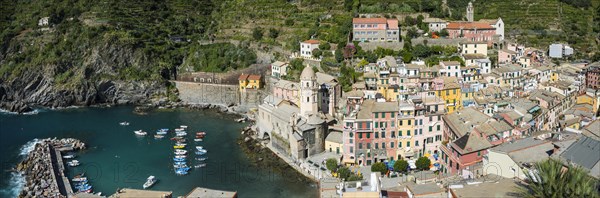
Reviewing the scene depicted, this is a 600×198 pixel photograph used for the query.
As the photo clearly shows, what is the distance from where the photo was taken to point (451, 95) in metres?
36.0

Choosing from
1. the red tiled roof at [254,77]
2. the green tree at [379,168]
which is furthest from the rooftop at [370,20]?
the green tree at [379,168]

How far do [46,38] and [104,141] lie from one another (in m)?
27.1

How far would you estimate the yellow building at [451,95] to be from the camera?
3560 cm

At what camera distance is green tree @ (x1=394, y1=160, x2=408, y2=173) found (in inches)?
1231

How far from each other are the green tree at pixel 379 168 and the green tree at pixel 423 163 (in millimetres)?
1739

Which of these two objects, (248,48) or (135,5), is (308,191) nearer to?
(248,48)

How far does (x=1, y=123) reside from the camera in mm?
47938

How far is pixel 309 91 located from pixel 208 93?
63.6 ft

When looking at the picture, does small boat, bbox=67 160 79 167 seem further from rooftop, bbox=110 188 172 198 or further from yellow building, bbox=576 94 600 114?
yellow building, bbox=576 94 600 114

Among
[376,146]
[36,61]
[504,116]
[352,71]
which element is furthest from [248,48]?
[504,116]

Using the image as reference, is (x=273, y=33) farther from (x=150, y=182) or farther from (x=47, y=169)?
(x=47, y=169)

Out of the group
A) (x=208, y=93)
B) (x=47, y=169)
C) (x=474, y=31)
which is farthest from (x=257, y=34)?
(x=47, y=169)

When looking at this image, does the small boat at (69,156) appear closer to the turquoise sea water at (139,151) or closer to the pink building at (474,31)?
the turquoise sea water at (139,151)

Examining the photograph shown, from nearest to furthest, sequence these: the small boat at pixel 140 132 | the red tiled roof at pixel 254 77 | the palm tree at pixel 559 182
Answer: the palm tree at pixel 559 182 < the small boat at pixel 140 132 < the red tiled roof at pixel 254 77
